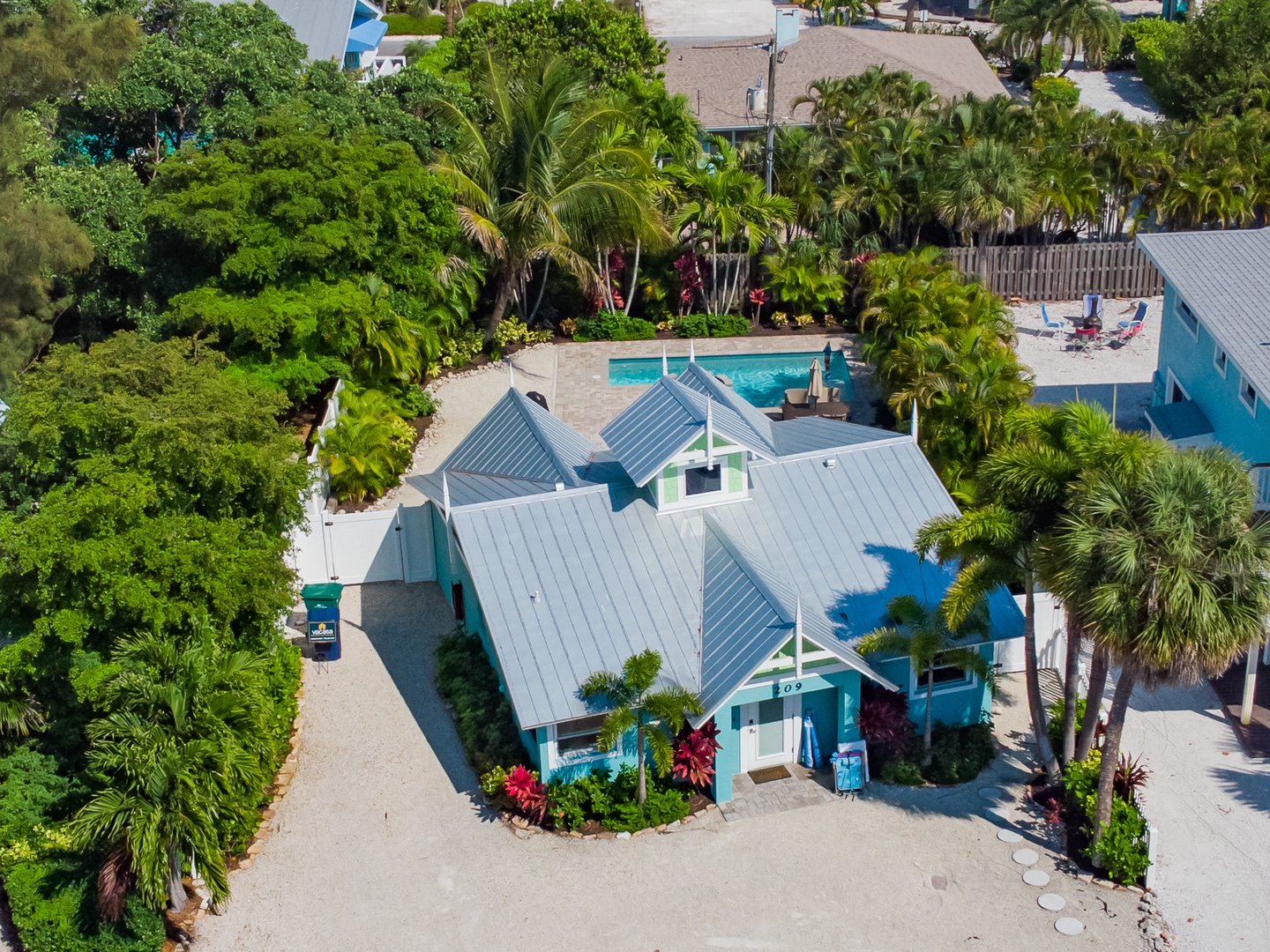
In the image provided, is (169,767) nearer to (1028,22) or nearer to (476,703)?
(476,703)

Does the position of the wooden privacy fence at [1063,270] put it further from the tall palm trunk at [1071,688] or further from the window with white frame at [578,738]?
the window with white frame at [578,738]

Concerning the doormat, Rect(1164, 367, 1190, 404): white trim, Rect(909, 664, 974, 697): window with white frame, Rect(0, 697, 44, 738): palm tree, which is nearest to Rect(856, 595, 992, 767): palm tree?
Rect(909, 664, 974, 697): window with white frame

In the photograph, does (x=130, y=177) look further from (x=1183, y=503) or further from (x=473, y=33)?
(x=1183, y=503)

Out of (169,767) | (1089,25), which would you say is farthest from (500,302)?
(1089,25)

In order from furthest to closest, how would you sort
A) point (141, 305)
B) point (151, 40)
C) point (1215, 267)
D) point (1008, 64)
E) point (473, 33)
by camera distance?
1. point (1008, 64)
2. point (473, 33)
3. point (151, 40)
4. point (141, 305)
5. point (1215, 267)

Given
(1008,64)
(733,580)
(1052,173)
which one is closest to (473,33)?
(1052,173)

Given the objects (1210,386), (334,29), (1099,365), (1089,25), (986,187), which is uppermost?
(1089,25)
